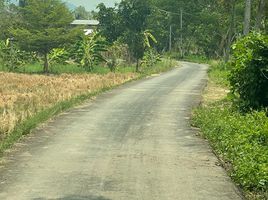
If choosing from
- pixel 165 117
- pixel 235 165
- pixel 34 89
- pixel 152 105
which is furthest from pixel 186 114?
pixel 34 89

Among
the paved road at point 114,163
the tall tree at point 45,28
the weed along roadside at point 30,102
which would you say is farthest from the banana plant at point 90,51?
the paved road at point 114,163

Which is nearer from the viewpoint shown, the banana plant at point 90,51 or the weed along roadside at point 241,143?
the weed along roadside at point 241,143

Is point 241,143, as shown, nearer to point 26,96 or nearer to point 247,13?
point 26,96

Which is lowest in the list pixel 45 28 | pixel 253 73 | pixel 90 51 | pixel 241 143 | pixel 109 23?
pixel 241 143

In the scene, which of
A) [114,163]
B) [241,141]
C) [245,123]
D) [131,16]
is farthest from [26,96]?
[131,16]

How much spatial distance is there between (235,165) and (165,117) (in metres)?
6.30

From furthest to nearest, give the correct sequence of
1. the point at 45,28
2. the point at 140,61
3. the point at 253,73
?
the point at 140,61 → the point at 45,28 → the point at 253,73

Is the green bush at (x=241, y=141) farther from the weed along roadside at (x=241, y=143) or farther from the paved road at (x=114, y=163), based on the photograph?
the paved road at (x=114, y=163)

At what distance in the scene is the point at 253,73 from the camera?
43.6 feet

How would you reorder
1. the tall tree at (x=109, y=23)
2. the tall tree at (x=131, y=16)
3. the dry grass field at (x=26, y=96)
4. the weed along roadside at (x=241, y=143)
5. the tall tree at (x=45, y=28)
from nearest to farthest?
the weed along roadside at (x=241, y=143) < the dry grass field at (x=26, y=96) < the tall tree at (x=45, y=28) < the tall tree at (x=131, y=16) < the tall tree at (x=109, y=23)

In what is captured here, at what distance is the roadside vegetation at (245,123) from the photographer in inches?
290

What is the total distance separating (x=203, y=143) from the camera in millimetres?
10461

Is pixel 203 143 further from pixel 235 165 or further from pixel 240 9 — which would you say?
pixel 240 9

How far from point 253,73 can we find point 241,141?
177 inches
